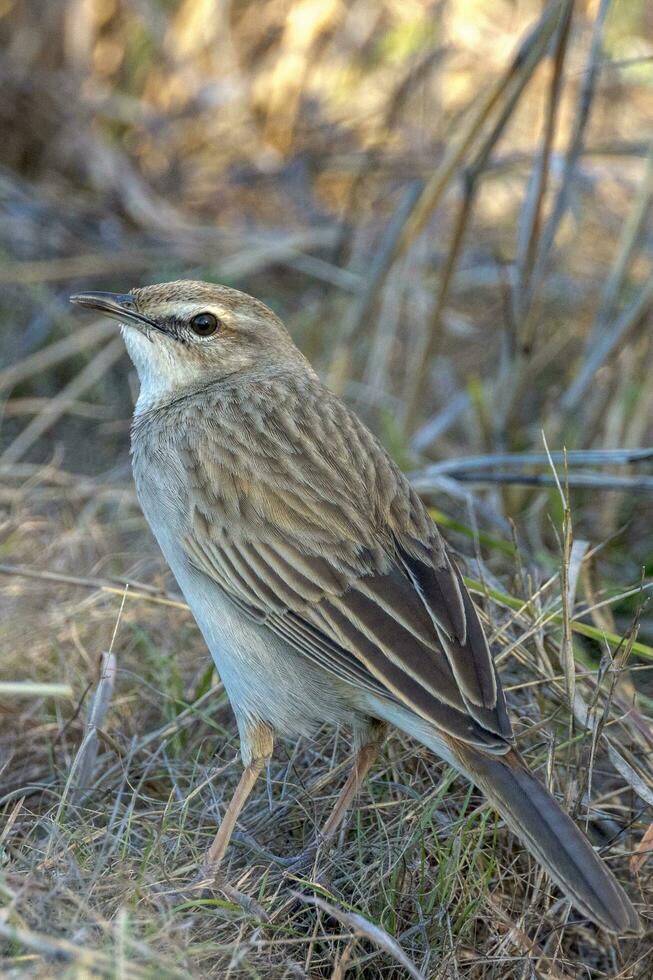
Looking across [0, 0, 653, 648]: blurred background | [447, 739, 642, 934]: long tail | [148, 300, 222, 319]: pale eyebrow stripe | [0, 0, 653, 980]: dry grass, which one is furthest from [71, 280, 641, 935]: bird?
[0, 0, 653, 648]: blurred background

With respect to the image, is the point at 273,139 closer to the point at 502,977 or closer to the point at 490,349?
the point at 490,349

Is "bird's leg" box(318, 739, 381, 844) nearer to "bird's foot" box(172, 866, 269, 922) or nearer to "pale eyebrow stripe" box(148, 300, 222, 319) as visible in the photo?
"bird's foot" box(172, 866, 269, 922)

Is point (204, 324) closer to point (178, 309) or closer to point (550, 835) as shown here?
point (178, 309)

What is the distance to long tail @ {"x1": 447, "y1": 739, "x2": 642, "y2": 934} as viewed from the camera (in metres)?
3.39

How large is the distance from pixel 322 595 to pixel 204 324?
5.35 ft

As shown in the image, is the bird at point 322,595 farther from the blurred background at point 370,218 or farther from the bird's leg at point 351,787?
the blurred background at point 370,218

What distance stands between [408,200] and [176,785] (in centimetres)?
399

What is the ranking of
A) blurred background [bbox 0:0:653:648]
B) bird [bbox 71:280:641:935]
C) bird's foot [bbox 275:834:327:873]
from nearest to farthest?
bird [bbox 71:280:641:935]
bird's foot [bbox 275:834:327:873]
blurred background [bbox 0:0:653:648]

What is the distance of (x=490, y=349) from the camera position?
29.3 ft

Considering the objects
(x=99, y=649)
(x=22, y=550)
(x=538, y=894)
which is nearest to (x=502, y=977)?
(x=538, y=894)

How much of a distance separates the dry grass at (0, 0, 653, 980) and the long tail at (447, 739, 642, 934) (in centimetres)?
35

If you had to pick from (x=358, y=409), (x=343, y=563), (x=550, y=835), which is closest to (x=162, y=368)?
(x=343, y=563)

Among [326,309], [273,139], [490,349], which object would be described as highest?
[273,139]

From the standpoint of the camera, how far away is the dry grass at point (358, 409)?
3908 mm
